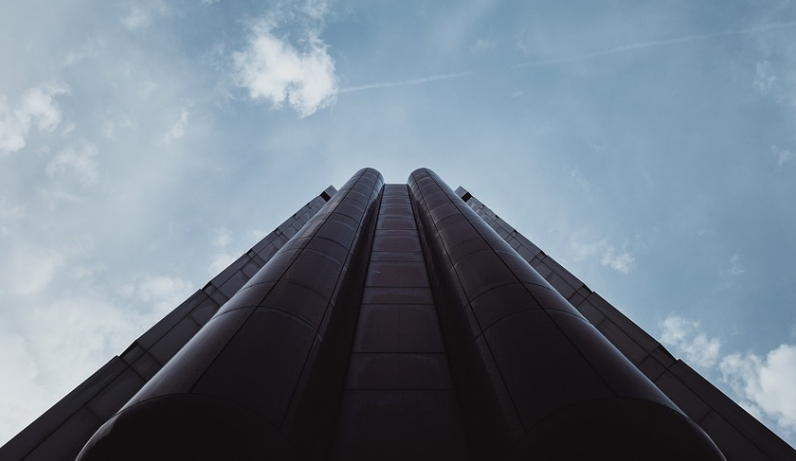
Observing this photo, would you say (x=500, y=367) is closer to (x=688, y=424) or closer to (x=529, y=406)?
(x=529, y=406)

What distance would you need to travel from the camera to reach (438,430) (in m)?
5.58

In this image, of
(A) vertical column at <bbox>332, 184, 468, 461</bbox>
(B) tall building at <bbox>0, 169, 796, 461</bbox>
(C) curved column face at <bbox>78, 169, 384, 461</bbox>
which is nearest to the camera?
(C) curved column face at <bbox>78, 169, 384, 461</bbox>

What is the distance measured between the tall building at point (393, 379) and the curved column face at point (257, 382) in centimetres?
2

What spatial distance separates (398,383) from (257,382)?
127 inches

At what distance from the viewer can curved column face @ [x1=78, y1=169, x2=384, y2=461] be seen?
344cm

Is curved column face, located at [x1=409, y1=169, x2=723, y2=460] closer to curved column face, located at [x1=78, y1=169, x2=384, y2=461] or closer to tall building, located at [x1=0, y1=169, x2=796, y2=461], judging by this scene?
tall building, located at [x1=0, y1=169, x2=796, y2=461]

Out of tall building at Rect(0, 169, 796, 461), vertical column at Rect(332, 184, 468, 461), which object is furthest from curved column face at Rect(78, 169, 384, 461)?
vertical column at Rect(332, 184, 468, 461)

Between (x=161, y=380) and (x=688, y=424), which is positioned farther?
(x=161, y=380)

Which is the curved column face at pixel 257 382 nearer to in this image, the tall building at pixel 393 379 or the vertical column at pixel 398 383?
the tall building at pixel 393 379

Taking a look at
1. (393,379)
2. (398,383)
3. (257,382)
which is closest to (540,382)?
(398,383)

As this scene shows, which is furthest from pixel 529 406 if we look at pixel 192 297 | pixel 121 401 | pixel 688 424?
pixel 192 297

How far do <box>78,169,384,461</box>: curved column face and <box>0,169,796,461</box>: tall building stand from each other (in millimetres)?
21

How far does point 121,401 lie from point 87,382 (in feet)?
2.76

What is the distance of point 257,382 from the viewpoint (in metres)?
4.18
